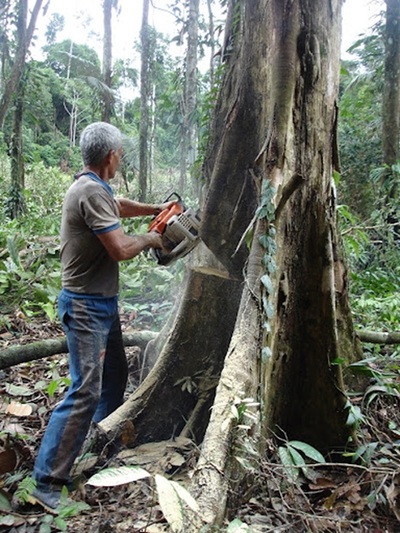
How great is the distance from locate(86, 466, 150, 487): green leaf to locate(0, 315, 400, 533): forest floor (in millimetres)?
411

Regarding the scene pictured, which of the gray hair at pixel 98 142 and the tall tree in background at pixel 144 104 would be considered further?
the tall tree in background at pixel 144 104

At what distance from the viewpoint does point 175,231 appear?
3.10 m

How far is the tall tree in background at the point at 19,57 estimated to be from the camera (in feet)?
25.0

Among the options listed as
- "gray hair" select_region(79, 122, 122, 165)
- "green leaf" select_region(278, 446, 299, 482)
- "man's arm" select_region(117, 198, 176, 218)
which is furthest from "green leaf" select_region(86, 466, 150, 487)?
"man's arm" select_region(117, 198, 176, 218)

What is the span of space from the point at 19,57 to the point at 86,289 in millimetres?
6929

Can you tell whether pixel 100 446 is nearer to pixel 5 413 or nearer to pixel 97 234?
pixel 5 413

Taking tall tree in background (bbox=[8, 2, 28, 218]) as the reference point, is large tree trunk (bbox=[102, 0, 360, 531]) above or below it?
below

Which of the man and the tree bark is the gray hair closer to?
the man

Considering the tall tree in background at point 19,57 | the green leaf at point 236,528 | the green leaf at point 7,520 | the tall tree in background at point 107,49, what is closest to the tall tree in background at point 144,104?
the tall tree in background at point 107,49

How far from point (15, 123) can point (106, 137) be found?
24.0 feet

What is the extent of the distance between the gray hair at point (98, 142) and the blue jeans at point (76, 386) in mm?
819

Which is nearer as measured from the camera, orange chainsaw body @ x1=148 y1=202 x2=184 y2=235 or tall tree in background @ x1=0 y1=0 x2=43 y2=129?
orange chainsaw body @ x1=148 y1=202 x2=184 y2=235

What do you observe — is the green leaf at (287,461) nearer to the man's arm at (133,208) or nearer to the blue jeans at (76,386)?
the blue jeans at (76,386)

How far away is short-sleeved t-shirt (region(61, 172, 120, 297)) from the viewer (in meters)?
2.72
